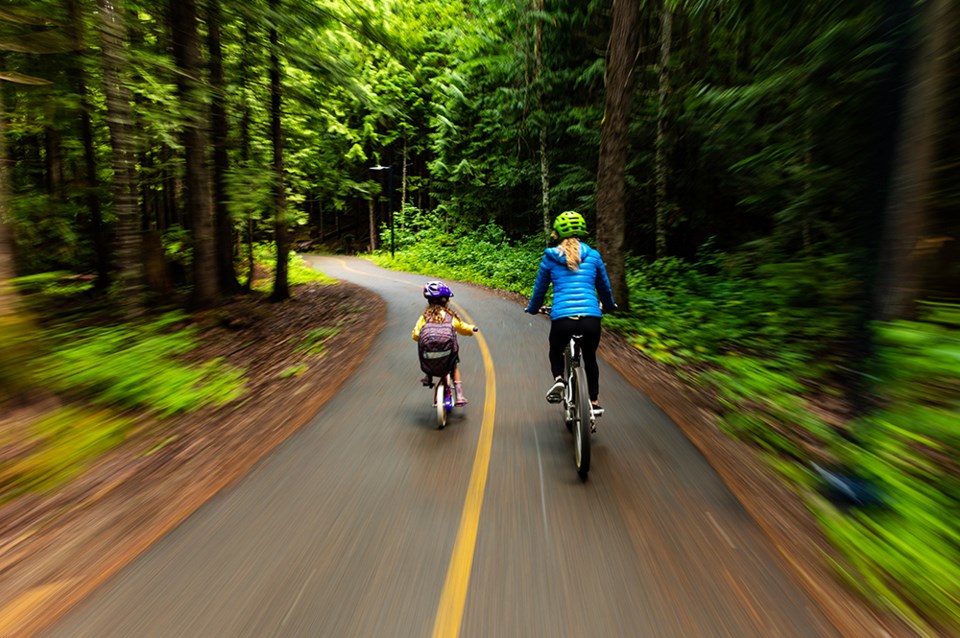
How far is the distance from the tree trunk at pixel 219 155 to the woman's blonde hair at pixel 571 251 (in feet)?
28.2

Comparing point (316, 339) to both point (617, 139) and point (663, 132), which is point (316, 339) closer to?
point (617, 139)

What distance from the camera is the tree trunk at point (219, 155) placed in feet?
35.2

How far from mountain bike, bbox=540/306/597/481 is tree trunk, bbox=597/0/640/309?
6.64 metres

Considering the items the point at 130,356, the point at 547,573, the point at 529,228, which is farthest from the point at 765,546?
the point at 529,228

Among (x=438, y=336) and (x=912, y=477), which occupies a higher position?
(x=438, y=336)

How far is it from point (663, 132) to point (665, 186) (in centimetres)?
170

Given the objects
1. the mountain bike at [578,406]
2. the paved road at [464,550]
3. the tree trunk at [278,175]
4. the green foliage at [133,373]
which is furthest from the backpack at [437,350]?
the tree trunk at [278,175]

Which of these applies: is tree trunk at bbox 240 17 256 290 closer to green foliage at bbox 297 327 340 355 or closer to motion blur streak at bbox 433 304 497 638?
green foliage at bbox 297 327 340 355

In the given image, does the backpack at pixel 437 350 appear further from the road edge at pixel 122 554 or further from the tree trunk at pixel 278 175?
the tree trunk at pixel 278 175

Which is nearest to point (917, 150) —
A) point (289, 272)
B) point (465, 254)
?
point (465, 254)

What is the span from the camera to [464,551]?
3.31m

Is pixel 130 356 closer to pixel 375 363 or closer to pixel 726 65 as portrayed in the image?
pixel 375 363

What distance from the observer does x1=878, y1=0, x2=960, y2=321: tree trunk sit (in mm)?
3701

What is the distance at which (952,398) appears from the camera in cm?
361
